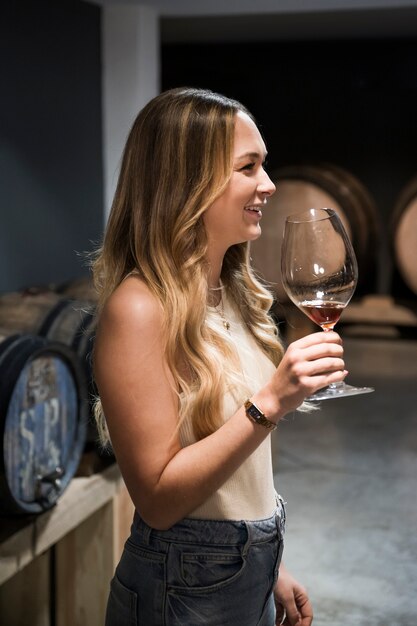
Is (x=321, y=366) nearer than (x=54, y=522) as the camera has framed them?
Yes

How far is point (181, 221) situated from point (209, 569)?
21.5 inches

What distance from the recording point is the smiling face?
1471 millimetres

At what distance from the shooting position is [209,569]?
1465 mm

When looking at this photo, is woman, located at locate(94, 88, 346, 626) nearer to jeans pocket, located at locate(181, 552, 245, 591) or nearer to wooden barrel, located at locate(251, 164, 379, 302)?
jeans pocket, located at locate(181, 552, 245, 591)

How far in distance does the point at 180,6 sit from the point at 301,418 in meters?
2.48

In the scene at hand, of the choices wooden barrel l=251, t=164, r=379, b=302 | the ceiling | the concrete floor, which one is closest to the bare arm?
the concrete floor

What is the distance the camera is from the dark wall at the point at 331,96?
791 centimetres

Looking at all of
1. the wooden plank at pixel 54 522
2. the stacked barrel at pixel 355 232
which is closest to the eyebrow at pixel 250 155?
the wooden plank at pixel 54 522

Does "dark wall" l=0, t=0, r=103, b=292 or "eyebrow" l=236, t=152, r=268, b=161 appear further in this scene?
"dark wall" l=0, t=0, r=103, b=292

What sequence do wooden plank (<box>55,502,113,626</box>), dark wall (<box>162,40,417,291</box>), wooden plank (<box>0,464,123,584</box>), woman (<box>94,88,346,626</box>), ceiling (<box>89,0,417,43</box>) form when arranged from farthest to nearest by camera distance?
dark wall (<box>162,40,417,291</box>)
ceiling (<box>89,0,417,43</box>)
wooden plank (<box>55,502,113,626</box>)
wooden plank (<box>0,464,123,584</box>)
woman (<box>94,88,346,626</box>)

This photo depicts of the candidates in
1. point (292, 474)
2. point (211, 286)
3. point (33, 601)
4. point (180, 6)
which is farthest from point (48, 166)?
point (211, 286)

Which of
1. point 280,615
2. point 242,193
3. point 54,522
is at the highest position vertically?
point 242,193

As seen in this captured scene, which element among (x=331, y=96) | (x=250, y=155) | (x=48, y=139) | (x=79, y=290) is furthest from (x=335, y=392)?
(x=331, y=96)

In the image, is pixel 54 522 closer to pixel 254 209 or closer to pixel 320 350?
pixel 254 209
